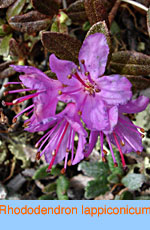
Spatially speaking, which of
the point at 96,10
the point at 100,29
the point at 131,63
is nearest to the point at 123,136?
the point at 131,63

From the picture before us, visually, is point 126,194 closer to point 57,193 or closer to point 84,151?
point 57,193

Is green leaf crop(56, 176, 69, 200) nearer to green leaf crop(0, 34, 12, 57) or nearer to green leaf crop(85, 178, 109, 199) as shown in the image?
green leaf crop(85, 178, 109, 199)

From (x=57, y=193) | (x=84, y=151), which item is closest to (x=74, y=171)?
(x=57, y=193)

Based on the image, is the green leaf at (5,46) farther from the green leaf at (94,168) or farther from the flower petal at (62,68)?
the green leaf at (94,168)

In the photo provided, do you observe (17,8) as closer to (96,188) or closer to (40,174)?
(40,174)

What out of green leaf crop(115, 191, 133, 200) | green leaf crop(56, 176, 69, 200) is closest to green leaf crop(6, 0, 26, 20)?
green leaf crop(56, 176, 69, 200)

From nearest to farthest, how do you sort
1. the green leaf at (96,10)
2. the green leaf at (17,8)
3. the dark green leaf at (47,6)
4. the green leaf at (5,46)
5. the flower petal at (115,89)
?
the flower petal at (115,89), the green leaf at (96,10), the dark green leaf at (47,6), the green leaf at (17,8), the green leaf at (5,46)

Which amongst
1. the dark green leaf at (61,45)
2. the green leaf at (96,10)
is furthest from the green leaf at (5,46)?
the green leaf at (96,10)
